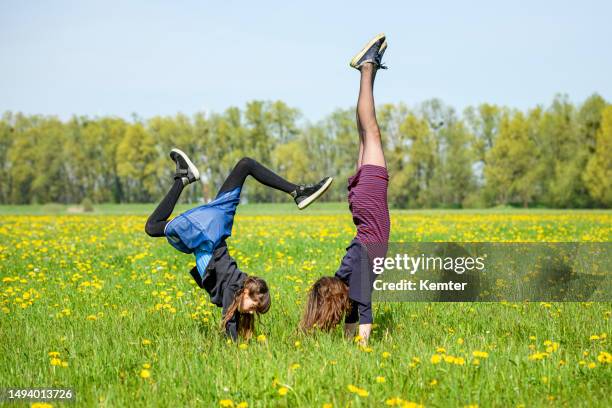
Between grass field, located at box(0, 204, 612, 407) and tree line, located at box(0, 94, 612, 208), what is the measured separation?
54.8 m

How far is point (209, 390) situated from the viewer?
171 inches

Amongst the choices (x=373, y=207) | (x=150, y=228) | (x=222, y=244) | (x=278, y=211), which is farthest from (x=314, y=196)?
(x=278, y=211)

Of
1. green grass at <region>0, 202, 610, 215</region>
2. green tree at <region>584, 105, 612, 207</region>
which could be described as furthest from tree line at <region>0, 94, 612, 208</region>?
green grass at <region>0, 202, 610, 215</region>

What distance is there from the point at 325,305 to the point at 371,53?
252 cm

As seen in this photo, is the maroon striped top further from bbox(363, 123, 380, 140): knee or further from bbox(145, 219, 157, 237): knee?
bbox(145, 219, 157, 237): knee

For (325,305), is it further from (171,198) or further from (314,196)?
(171,198)

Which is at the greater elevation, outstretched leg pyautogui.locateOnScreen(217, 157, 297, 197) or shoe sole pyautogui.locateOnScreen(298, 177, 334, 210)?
outstretched leg pyautogui.locateOnScreen(217, 157, 297, 197)

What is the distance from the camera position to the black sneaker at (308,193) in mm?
6504

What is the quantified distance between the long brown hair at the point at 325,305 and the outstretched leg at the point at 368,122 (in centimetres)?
126

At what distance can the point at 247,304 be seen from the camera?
223 inches

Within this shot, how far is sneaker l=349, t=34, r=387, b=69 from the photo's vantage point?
6.20 metres

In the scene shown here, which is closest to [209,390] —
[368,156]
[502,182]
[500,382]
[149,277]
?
[500,382]

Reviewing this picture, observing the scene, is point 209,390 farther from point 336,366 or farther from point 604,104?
point 604,104

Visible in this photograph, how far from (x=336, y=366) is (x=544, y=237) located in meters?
11.6
